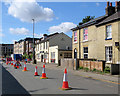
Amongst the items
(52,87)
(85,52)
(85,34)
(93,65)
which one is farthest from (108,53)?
(52,87)

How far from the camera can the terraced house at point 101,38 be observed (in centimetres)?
1801

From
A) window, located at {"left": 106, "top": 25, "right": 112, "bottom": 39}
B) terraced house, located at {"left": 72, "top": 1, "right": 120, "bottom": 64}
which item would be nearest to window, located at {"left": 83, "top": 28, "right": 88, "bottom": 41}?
terraced house, located at {"left": 72, "top": 1, "right": 120, "bottom": 64}

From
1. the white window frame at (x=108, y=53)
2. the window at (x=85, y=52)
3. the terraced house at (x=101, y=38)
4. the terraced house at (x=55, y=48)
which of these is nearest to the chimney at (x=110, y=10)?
the terraced house at (x=101, y=38)

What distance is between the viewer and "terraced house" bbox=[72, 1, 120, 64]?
709 inches

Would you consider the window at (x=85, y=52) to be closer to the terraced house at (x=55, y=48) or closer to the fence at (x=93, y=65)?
the fence at (x=93, y=65)

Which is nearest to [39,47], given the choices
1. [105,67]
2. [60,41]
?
[60,41]

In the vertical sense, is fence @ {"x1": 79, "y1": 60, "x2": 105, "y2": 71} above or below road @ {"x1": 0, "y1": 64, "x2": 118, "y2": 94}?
above

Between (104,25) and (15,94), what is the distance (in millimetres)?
15443

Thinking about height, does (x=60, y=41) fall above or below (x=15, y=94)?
above

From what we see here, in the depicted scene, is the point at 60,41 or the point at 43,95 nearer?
the point at 43,95

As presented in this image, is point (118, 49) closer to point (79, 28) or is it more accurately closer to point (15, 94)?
point (79, 28)

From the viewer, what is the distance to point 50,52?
41031mm

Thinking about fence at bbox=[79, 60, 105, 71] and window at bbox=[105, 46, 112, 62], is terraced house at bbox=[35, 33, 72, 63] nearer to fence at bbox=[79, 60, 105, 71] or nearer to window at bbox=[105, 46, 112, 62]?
fence at bbox=[79, 60, 105, 71]

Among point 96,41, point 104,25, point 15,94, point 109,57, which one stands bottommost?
point 15,94
